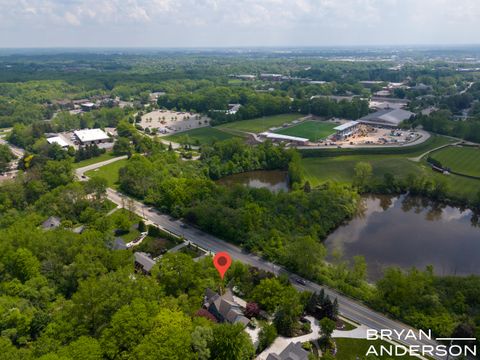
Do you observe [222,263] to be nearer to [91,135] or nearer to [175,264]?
[175,264]

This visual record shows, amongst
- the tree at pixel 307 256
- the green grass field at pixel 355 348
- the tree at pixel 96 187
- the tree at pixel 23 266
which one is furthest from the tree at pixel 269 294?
the tree at pixel 96 187

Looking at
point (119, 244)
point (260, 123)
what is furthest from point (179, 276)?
point (260, 123)

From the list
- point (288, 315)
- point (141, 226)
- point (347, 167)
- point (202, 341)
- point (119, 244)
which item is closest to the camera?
point (202, 341)

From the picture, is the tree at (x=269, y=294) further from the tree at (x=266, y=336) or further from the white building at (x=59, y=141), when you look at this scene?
the white building at (x=59, y=141)

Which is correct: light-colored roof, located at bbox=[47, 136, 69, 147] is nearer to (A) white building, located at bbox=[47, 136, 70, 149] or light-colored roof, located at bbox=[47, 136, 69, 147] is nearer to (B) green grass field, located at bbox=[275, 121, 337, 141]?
(A) white building, located at bbox=[47, 136, 70, 149]

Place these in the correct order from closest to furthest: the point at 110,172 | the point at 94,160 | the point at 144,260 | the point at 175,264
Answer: the point at 175,264 → the point at 144,260 → the point at 110,172 → the point at 94,160

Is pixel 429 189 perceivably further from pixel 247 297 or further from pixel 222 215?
pixel 247 297

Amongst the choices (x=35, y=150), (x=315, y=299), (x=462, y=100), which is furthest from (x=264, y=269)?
(x=462, y=100)
